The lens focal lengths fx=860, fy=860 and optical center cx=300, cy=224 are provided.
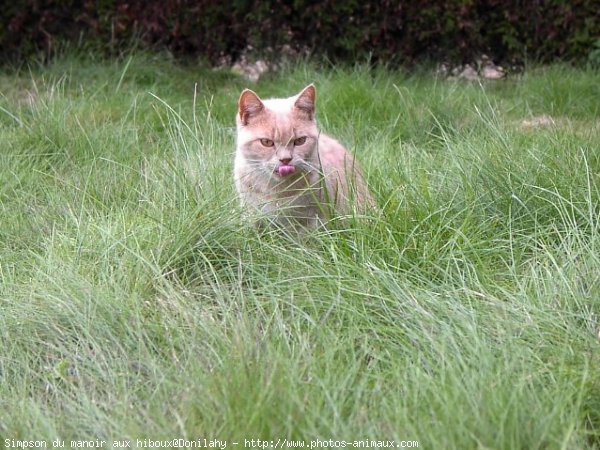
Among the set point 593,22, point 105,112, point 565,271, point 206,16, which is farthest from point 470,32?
point 565,271

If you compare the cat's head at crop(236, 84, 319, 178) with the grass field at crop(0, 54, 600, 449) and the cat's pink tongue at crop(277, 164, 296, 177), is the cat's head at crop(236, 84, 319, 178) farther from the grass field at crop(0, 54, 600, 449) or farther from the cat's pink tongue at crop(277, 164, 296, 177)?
the grass field at crop(0, 54, 600, 449)

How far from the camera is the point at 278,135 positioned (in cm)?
354

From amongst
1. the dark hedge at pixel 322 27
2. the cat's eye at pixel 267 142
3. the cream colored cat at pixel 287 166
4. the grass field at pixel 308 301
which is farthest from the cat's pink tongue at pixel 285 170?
the dark hedge at pixel 322 27

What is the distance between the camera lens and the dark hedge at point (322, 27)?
21.8ft

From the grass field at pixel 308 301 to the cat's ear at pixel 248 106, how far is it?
23 cm

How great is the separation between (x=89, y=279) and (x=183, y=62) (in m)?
4.46

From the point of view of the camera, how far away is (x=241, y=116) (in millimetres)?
3684

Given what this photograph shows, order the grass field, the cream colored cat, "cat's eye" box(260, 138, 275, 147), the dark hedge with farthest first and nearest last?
the dark hedge → "cat's eye" box(260, 138, 275, 147) → the cream colored cat → the grass field

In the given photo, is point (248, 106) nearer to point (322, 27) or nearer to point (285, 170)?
point (285, 170)

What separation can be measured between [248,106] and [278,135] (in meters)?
0.21

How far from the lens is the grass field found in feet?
6.97

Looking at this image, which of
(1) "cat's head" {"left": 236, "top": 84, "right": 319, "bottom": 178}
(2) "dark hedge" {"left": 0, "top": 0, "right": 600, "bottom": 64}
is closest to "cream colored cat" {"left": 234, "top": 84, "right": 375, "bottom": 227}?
(1) "cat's head" {"left": 236, "top": 84, "right": 319, "bottom": 178}

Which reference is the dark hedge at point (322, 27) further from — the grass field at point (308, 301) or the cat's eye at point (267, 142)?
the cat's eye at point (267, 142)

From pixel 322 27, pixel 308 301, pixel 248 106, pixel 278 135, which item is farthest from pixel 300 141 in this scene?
pixel 322 27
